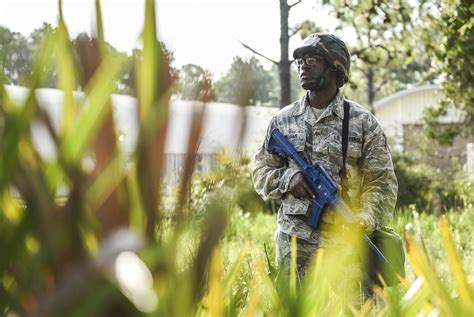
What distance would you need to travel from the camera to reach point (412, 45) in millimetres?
15281

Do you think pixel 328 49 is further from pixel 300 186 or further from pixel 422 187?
pixel 422 187

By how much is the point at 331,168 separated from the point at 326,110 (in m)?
0.27

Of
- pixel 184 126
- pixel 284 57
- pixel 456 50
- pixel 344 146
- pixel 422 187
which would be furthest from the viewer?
pixel 422 187

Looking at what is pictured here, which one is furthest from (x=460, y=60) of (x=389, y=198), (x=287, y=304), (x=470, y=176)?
(x=287, y=304)

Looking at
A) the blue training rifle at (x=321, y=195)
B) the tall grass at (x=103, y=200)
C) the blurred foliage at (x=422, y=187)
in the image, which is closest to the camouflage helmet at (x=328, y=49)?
the blue training rifle at (x=321, y=195)

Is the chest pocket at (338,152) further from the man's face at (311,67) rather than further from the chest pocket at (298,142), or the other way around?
the man's face at (311,67)

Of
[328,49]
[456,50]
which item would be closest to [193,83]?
[328,49]

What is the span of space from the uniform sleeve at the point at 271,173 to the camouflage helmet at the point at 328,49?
38 cm

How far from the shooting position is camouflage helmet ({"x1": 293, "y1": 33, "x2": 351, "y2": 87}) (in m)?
3.52

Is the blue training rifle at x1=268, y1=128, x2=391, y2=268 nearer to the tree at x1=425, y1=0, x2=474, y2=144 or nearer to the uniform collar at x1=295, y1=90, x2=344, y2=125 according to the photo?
the uniform collar at x1=295, y1=90, x2=344, y2=125

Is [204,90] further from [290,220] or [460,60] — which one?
[460,60]

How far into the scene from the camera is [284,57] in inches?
467

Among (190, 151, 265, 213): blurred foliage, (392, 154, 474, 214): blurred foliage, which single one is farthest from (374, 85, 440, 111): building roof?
(190, 151, 265, 213): blurred foliage

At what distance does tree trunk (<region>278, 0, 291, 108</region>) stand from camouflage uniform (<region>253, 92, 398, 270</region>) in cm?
813
